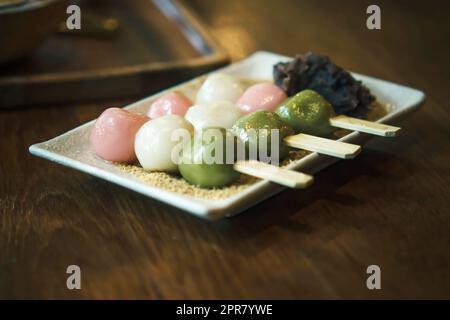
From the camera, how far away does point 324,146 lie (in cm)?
108

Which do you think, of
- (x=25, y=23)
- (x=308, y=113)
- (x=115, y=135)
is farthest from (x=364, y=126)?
(x=25, y=23)

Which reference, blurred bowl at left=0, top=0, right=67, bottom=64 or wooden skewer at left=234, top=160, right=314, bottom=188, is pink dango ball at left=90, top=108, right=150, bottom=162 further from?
blurred bowl at left=0, top=0, right=67, bottom=64

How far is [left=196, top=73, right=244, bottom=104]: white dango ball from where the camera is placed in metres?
1.35

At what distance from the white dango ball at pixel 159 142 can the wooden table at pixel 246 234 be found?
7 cm

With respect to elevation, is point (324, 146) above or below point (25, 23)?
below

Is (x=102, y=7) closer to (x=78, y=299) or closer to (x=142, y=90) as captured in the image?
(x=142, y=90)

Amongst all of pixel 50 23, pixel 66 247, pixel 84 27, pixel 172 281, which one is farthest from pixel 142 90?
pixel 172 281

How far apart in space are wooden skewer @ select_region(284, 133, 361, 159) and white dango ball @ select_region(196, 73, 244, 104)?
0.86 ft

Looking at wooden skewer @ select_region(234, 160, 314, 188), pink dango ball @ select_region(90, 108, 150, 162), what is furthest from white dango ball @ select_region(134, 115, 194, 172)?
wooden skewer @ select_region(234, 160, 314, 188)

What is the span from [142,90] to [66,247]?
2.44 ft

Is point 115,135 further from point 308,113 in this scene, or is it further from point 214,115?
point 308,113

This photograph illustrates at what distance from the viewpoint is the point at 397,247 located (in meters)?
0.97

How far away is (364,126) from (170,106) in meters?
0.38

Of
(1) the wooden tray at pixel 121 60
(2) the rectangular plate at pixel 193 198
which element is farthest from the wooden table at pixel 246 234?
(1) the wooden tray at pixel 121 60
